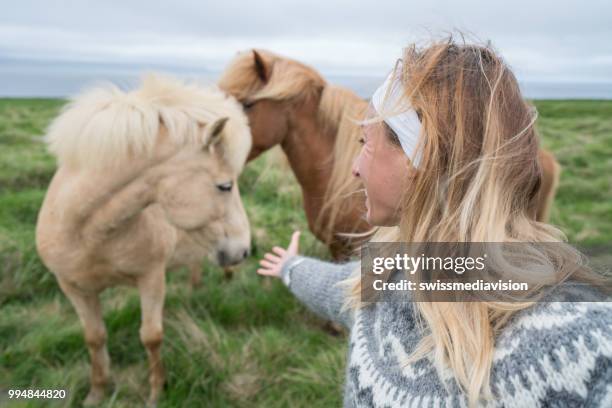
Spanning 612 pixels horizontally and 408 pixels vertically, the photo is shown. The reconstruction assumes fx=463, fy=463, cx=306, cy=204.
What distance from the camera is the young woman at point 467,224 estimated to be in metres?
0.87

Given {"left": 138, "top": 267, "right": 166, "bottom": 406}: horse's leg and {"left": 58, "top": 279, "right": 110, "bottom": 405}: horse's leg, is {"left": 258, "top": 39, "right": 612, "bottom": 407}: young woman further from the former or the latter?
{"left": 58, "top": 279, "right": 110, "bottom": 405}: horse's leg

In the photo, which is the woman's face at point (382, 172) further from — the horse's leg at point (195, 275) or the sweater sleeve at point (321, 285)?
the horse's leg at point (195, 275)

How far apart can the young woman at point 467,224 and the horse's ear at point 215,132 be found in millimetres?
1046

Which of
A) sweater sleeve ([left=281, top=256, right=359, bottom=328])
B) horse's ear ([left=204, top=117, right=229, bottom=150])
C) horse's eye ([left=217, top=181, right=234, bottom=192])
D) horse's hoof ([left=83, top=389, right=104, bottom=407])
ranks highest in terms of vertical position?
horse's ear ([left=204, top=117, right=229, bottom=150])

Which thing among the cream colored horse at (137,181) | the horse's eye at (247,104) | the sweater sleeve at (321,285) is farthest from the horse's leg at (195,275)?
the sweater sleeve at (321,285)

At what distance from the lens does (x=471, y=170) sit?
103 cm

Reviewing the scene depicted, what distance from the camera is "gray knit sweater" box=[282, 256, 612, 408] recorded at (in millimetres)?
848

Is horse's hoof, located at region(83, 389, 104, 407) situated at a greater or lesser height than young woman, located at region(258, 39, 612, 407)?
lesser

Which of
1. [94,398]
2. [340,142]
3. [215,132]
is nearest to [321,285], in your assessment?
[215,132]

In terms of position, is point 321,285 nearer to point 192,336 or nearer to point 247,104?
point 192,336

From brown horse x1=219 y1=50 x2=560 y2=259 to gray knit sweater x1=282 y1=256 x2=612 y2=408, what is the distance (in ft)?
6.01

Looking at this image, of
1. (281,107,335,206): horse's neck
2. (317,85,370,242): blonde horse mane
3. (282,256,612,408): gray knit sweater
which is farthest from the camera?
(281,107,335,206): horse's neck

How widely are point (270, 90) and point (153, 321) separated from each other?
159 cm

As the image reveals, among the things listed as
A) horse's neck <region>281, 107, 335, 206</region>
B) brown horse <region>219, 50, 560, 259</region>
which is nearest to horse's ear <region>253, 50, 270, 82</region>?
brown horse <region>219, 50, 560, 259</region>
